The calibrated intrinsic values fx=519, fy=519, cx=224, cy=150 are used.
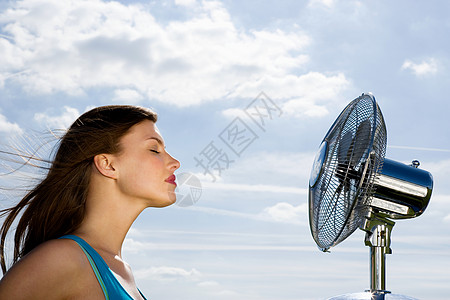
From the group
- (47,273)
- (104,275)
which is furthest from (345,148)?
(47,273)

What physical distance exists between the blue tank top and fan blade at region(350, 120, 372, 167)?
91 centimetres

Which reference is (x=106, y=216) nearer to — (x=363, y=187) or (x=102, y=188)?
(x=102, y=188)

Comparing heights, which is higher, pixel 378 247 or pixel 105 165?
pixel 105 165

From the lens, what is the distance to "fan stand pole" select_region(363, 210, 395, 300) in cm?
204

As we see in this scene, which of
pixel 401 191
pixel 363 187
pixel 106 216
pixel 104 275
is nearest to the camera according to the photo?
pixel 104 275

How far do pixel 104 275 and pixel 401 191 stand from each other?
1.15 metres

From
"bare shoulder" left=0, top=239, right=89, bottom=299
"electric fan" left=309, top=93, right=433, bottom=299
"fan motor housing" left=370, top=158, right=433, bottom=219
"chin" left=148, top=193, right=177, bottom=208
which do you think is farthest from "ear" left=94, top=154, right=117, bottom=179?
"fan motor housing" left=370, top=158, right=433, bottom=219

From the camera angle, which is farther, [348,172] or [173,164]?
[348,172]

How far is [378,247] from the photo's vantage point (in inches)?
81.2

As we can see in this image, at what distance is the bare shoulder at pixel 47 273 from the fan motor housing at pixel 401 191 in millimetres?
1095

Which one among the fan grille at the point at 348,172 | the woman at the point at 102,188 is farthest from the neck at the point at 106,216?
the fan grille at the point at 348,172

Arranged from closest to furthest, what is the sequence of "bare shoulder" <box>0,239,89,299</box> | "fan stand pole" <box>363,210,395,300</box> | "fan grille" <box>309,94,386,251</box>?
"bare shoulder" <box>0,239,89,299</box> → "fan grille" <box>309,94,386,251</box> → "fan stand pole" <box>363,210,395,300</box>

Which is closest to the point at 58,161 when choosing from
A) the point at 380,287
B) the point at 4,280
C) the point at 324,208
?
the point at 4,280

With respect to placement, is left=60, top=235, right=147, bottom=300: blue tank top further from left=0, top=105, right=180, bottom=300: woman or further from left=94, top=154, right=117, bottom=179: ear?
left=94, top=154, right=117, bottom=179: ear
